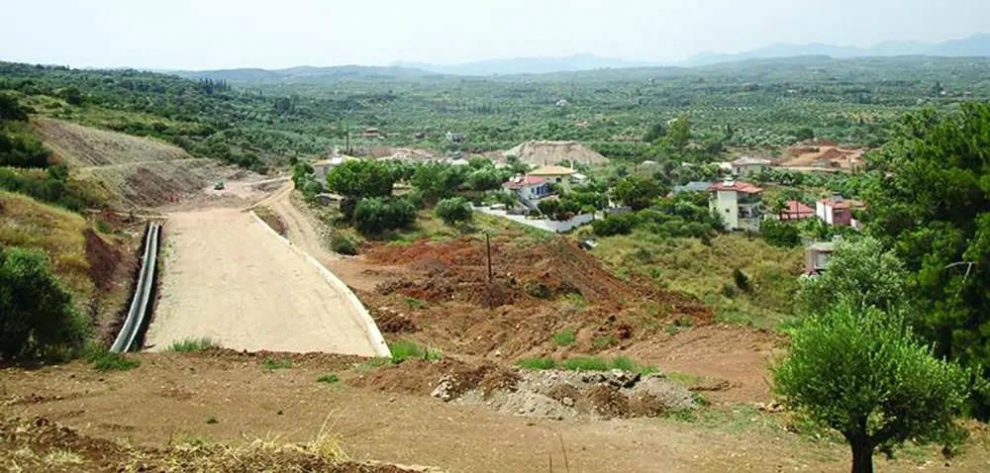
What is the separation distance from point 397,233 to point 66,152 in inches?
1013

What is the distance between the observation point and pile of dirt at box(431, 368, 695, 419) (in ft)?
43.5

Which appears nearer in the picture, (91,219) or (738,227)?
(91,219)

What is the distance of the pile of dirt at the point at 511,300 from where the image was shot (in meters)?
22.8

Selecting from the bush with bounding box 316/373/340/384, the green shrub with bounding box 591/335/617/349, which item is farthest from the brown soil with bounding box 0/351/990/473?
the green shrub with bounding box 591/335/617/349

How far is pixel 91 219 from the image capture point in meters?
36.5

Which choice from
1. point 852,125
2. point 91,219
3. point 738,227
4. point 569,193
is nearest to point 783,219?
point 738,227

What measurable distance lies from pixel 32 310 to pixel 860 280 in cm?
1742

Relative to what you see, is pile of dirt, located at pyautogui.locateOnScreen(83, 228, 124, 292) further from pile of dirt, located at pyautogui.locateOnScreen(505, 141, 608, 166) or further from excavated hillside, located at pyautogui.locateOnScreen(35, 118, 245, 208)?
pile of dirt, located at pyautogui.locateOnScreen(505, 141, 608, 166)

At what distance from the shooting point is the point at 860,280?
20469mm

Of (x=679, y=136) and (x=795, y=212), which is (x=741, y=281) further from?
(x=679, y=136)

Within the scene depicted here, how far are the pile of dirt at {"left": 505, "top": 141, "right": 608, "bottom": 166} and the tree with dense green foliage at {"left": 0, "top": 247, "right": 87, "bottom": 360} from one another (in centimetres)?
8309

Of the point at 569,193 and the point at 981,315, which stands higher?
the point at 981,315

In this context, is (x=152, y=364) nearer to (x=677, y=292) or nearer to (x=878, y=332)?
(x=878, y=332)

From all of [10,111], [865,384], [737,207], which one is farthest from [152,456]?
[10,111]
